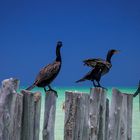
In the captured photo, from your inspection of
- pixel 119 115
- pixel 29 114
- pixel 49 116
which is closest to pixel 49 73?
pixel 119 115

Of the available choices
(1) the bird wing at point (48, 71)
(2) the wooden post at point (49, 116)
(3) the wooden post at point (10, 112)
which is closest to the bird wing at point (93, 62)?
(1) the bird wing at point (48, 71)

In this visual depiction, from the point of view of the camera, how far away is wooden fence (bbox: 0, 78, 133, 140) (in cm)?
503

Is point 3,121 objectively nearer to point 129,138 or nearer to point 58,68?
point 129,138

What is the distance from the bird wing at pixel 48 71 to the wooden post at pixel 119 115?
6.47 feet

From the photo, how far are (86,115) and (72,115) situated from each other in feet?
0.52

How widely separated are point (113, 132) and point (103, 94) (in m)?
0.43

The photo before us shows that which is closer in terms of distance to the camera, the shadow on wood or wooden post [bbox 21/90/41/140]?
wooden post [bbox 21/90/41/140]

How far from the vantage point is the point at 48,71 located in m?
8.01

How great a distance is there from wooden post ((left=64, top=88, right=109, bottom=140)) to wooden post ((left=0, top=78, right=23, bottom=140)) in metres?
0.51

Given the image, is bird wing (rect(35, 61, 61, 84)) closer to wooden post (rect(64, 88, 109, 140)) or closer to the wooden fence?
the wooden fence

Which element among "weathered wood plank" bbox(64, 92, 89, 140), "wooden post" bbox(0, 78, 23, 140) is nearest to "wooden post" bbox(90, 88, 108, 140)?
"weathered wood plank" bbox(64, 92, 89, 140)

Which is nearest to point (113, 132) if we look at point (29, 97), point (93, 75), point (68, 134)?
point (68, 134)

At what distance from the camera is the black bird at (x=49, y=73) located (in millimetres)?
7578

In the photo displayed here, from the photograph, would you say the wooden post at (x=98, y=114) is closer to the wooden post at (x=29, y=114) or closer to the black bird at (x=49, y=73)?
the wooden post at (x=29, y=114)
